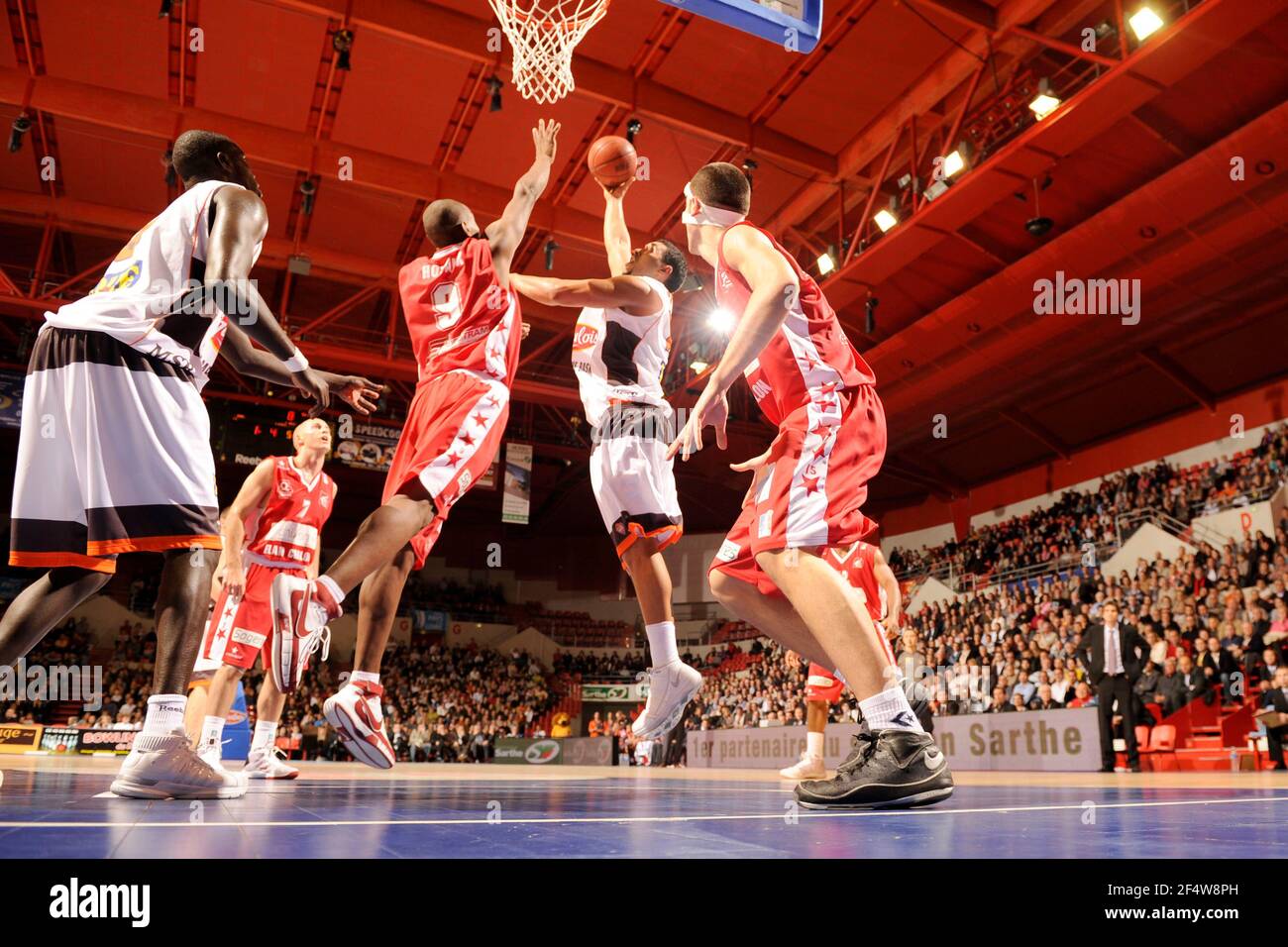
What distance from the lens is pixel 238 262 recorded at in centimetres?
279

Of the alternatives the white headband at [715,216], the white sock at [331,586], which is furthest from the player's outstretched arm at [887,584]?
the white sock at [331,586]

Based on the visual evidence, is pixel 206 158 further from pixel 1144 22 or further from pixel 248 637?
pixel 1144 22

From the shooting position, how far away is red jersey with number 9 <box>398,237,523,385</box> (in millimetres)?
3826

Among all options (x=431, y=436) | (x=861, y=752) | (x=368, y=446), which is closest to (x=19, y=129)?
(x=368, y=446)

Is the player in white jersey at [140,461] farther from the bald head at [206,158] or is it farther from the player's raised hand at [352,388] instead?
the player's raised hand at [352,388]

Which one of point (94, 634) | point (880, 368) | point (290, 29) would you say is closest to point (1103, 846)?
point (290, 29)

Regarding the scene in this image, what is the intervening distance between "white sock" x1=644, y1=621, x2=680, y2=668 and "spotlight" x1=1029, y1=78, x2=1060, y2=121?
942 centimetres

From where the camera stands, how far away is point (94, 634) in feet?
80.8

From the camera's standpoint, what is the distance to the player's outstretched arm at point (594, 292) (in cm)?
374

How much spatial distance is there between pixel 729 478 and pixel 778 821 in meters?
22.0

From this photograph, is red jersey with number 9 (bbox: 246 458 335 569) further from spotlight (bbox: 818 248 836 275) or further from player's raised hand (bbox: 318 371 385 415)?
spotlight (bbox: 818 248 836 275)

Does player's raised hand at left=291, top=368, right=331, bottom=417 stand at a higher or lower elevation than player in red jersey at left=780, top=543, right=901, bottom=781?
higher

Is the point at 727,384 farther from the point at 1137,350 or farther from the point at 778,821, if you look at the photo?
the point at 1137,350

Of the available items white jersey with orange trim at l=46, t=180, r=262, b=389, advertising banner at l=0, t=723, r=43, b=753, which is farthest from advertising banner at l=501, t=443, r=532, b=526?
white jersey with orange trim at l=46, t=180, r=262, b=389
